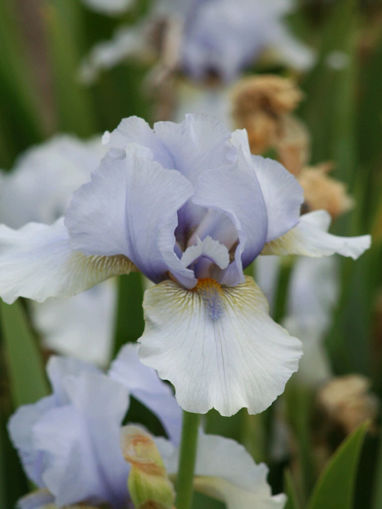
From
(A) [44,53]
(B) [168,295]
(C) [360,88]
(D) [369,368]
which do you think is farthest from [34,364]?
(A) [44,53]

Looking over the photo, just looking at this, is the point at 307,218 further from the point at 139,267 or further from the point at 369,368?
the point at 369,368

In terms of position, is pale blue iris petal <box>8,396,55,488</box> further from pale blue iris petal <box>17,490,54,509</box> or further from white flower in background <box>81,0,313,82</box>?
white flower in background <box>81,0,313,82</box>

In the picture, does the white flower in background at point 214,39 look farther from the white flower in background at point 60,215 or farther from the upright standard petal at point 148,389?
the upright standard petal at point 148,389

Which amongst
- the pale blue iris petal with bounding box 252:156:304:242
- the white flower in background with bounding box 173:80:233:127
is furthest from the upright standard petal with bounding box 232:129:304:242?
the white flower in background with bounding box 173:80:233:127

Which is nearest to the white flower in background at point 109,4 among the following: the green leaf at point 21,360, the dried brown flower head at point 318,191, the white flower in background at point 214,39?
the white flower in background at point 214,39

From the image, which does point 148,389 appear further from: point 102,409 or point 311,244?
point 311,244
